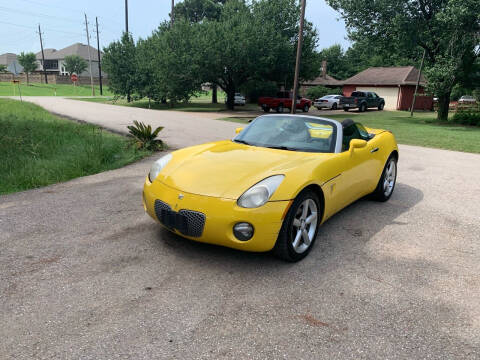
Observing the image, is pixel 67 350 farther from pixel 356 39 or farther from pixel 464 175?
pixel 356 39

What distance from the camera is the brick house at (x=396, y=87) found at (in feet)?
136

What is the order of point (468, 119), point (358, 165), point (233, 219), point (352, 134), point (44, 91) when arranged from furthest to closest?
point (44, 91) < point (468, 119) < point (352, 134) < point (358, 165) < point (233, 219)

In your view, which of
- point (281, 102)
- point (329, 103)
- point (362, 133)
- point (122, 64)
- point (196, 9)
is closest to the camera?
point (362, 133)

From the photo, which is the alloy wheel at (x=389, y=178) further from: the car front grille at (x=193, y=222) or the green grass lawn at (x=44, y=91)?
the green grass lawn at (x=44, y=91)

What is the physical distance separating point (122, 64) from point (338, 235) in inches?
1501

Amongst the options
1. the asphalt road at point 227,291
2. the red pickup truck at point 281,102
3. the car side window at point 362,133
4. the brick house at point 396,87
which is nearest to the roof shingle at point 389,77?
the brick house at point 396,87

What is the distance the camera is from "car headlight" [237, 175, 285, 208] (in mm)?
3441

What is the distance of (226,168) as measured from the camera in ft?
12.9

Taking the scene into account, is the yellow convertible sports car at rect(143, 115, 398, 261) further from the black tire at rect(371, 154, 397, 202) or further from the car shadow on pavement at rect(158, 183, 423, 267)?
the black tire at rect(371, 154, 397, 202)

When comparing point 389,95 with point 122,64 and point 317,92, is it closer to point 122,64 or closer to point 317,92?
point 317,92

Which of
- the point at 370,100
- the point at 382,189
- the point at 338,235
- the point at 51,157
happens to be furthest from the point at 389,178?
the point at 370,100

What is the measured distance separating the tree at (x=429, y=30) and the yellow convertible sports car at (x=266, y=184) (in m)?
18.0

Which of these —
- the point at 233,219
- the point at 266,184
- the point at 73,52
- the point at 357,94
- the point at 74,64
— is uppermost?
the point at 73,52

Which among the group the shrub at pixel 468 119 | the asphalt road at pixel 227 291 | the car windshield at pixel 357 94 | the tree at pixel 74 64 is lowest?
the asphalt road at pixel 227 291
